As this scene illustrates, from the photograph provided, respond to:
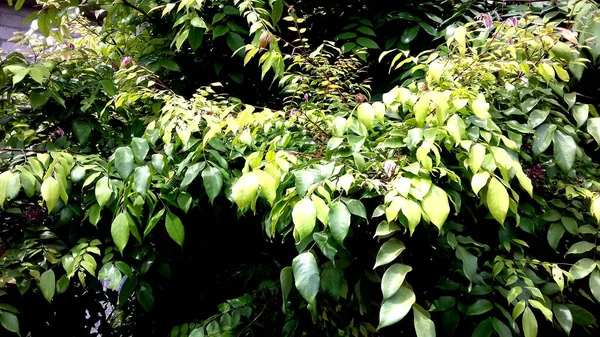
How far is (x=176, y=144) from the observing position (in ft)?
4.92

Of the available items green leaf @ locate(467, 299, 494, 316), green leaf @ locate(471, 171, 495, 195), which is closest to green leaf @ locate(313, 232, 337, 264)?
green leaf @ locate(471, 171, 495, 195)

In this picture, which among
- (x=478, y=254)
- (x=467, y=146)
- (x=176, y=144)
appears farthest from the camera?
(x=176, y=144)

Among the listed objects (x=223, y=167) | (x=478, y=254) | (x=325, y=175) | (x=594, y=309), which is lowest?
(x=594, y=309)

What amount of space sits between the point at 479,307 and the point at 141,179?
1.03m

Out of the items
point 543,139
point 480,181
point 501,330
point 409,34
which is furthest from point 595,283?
point 409,34

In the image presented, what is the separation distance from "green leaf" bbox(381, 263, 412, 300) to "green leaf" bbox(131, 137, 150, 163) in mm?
848

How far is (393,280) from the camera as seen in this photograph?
0.94m

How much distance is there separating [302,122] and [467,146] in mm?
650

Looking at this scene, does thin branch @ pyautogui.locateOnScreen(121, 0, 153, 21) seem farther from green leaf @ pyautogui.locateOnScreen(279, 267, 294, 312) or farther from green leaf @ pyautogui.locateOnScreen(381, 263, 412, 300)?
green leaf @ pyautogui.locateOnScreen(381, 263, 412, 300)

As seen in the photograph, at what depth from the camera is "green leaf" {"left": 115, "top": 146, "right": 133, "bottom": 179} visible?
1.31 metres

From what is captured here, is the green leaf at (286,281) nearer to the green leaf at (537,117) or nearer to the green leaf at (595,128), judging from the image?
the green leaf at (537,117)

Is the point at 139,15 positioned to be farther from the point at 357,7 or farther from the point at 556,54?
the point at 556,54

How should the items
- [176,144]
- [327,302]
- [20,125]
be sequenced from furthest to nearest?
1. [20,125]
2. [176,144]
3. [327,302]

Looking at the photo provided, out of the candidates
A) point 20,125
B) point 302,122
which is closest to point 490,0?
point 302,122
